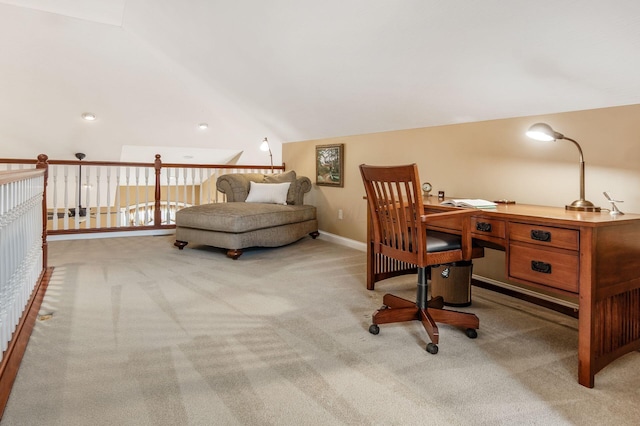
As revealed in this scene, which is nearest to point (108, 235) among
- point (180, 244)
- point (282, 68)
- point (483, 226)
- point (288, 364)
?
point (180, 244)

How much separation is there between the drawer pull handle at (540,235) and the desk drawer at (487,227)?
0.18 m

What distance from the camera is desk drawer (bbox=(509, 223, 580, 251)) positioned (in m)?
1.77

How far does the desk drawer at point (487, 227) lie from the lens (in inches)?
83.5

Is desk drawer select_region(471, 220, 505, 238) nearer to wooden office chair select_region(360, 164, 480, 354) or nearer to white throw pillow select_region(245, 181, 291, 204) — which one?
wooden office chair select_region(360, 164, 480, 354)

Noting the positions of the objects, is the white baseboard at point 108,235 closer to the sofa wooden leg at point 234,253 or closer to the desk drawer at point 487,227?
the sofa wooden leg at point 234,253

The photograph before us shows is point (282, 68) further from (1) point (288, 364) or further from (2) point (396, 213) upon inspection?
(1) point (288, 364)

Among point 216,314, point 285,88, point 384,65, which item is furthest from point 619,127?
point 285,88

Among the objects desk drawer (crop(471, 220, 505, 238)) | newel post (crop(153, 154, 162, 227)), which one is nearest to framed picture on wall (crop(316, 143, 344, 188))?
newel post (crop(153, 154, 162, 227))

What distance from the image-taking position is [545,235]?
6.17 ft

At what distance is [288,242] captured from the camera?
4555 millimetres

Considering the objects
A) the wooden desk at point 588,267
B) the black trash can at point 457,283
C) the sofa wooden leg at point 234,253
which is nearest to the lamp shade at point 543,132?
the wooden desk at point 588,267

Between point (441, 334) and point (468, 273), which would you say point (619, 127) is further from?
point (441, 334)

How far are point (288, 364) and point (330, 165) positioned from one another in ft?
11.1

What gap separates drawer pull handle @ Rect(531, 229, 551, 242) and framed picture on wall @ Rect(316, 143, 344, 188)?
3.03 metres
